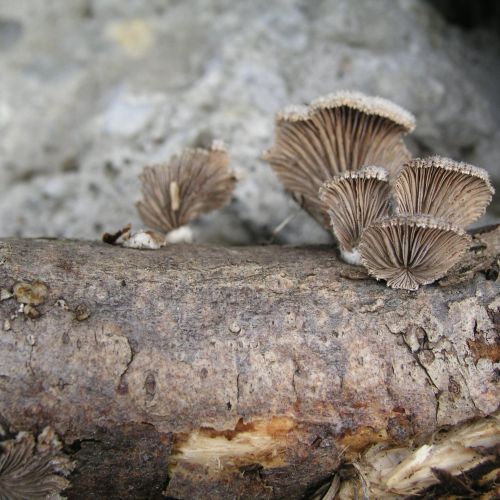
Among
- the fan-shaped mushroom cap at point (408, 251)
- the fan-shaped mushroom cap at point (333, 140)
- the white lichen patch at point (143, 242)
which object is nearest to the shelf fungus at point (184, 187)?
the fan-shaped mushroom cap at point (333, 140)

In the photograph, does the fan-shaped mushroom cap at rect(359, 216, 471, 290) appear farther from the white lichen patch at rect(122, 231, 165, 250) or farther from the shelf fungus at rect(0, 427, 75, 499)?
the shelf fungus at rect(0, 427, 75, 499)

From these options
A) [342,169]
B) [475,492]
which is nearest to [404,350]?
[475,492]

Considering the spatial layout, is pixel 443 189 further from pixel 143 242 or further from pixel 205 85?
pixel 205 85

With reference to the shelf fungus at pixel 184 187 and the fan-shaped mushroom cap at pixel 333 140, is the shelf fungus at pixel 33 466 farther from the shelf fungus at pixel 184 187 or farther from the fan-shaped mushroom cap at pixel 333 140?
the fan-shaped mushroom cap at pixel 333 140

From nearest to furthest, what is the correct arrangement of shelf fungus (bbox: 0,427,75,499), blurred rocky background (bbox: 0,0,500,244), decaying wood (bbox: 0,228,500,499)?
shelf fungus (bbox: 0,427,75,499)
decaying wood (bbox: 0,228,500,499)
blurred rocky background (bbox: 0,0,500,244)

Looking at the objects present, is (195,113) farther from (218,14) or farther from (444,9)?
(444,9)

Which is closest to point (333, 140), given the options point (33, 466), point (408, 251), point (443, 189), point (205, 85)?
point (443, 189)

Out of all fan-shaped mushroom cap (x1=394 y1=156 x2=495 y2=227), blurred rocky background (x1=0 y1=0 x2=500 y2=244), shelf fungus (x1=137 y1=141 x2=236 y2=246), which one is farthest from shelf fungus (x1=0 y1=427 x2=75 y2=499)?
blurred rocky background (x1=0 y1=0 x2=500 y2=244)
